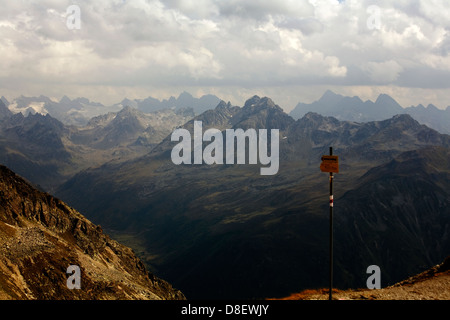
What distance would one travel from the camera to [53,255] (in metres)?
88.1

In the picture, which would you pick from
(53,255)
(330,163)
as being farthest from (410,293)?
(53,255)

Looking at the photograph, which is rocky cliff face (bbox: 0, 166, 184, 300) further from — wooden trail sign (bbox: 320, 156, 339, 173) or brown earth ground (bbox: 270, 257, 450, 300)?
A: wooden trail sign (bbox: 320, 156, 339, 173)

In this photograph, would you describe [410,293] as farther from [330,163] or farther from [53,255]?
[53,255]

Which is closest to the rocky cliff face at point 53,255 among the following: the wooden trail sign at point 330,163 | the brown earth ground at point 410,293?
the brown earth ground at point 410,293

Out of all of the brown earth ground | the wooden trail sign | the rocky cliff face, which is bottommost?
the rocky cliff face

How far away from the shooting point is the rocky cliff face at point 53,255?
75312mm

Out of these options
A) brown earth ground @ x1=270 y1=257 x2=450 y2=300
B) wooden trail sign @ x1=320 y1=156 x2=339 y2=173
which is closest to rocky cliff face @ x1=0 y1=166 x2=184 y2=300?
brown earth ground @ x1=270 y1=257 x2=450 y2=300

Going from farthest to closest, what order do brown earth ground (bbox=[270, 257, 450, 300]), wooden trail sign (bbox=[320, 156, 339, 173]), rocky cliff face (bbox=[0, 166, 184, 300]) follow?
rocky cliff face (bbox=[0, 166, 184, 300]) < brown earth ground (bbox=[270, 257, 450, 300]) < wooden trail sign (bbox=[320, 156, 339, 173])

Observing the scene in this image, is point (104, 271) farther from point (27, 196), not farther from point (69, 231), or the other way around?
point (27, 196)

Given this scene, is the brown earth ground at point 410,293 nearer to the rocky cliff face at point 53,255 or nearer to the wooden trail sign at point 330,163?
the wooden trail sign at point 330,163

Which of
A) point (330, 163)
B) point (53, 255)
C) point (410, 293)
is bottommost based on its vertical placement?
point (53, 255)

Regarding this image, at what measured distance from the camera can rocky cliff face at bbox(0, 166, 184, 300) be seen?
75.3 meters
